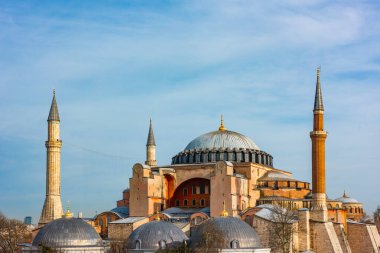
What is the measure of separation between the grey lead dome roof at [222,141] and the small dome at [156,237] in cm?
1094

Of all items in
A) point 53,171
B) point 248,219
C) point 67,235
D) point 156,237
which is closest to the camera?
point 156,237

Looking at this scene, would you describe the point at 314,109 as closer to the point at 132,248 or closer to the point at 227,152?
the point at 227,152

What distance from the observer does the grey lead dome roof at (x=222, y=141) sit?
4109 centimetres

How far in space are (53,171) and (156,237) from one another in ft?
34.8

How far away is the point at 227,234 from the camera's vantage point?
29500 mm

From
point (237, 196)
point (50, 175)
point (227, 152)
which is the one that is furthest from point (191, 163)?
point (50, 175)

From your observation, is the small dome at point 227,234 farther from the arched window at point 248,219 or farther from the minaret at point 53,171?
the minaret at point 53,171

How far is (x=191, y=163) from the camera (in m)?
40.8

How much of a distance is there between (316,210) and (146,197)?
8621 mm

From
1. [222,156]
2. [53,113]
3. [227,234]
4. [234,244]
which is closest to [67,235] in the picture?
[227,234]

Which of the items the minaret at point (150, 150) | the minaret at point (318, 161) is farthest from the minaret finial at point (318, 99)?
the minaret at point (150, 150)

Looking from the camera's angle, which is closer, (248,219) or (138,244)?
(138,244)

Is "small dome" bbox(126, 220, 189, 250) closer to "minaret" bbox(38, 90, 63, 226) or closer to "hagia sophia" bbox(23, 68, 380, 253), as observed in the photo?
"hagia sophia" bbox(23, 68, 380, 253)

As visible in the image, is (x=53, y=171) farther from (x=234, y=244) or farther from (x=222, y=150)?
(x=234, y=244)
